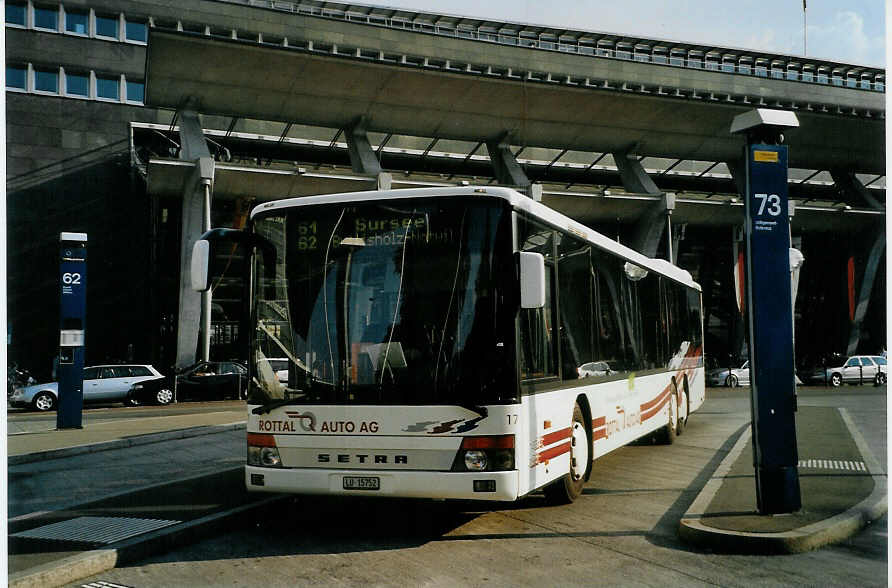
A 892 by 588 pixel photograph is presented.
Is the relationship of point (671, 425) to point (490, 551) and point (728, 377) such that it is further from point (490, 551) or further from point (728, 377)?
point (728, 377)

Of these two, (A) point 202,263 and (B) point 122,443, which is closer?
(A) point 202,263

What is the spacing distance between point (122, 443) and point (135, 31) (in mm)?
24696

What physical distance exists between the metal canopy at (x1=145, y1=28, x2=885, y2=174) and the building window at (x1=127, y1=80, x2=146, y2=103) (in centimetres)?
268

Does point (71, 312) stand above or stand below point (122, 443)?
above

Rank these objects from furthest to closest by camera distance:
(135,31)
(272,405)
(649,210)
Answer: (649,210)
(135,31)
(272,405)

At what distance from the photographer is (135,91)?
3584 cm

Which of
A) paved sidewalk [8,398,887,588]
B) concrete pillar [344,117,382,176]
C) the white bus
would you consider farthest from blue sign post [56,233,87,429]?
concrete pillar [344,117,382,176]

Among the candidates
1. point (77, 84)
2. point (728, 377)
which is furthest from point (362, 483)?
point (728, 377)

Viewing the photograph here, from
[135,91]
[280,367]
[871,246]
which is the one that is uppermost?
[135,91]

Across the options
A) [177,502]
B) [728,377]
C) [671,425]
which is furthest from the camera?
[728,377]

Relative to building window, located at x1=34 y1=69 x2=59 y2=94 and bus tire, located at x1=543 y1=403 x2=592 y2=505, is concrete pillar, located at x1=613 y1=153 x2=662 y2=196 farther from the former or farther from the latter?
bus tire, located at x1=543 y1=403 x2=592 y2=505

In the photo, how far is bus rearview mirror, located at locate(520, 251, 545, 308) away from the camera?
21.9 feet

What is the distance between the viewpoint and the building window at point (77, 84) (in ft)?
97.5

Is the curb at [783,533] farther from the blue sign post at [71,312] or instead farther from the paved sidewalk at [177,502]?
the blue sign post at [71,312]
